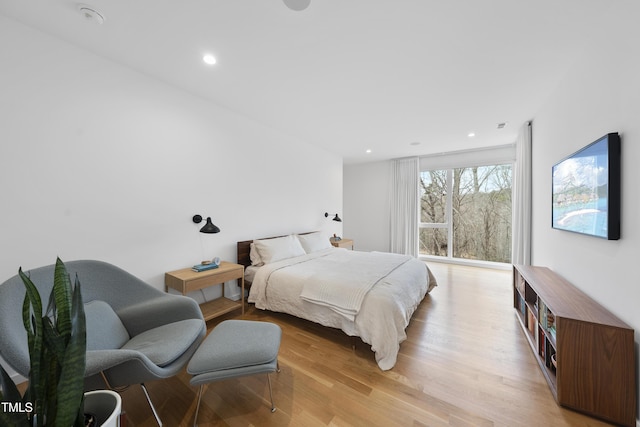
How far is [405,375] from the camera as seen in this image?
1.76m

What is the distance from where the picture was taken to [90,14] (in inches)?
61.1

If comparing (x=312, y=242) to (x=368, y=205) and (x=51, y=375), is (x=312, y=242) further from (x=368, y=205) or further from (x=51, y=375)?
(x=51, y=375)

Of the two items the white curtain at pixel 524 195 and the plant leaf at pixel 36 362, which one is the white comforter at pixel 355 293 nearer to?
the white curtain at pixel 524 195

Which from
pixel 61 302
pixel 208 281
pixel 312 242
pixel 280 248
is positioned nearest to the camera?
pixel 61 302

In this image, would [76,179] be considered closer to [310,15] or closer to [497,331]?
[310,15]

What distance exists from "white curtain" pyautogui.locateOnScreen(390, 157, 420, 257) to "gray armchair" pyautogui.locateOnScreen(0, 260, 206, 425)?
185 inches

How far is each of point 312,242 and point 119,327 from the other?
264cm

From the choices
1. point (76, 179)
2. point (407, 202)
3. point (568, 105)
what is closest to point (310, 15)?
point (76, 179)

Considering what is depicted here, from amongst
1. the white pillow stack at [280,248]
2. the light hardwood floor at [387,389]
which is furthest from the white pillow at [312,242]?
the light hardwood floor at [387,389]

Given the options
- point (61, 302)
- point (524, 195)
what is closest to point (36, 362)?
point (61, 302)

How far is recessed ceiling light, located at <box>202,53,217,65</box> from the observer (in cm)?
197

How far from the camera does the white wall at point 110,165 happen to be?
1645mm

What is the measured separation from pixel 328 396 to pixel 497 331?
6.31ft

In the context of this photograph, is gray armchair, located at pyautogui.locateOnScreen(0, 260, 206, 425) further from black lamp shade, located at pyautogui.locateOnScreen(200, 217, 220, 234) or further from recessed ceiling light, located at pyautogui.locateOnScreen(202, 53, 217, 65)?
recessed ceiling light, located at pyautogui.locateOnScreen(202, 53, 217, 65)
